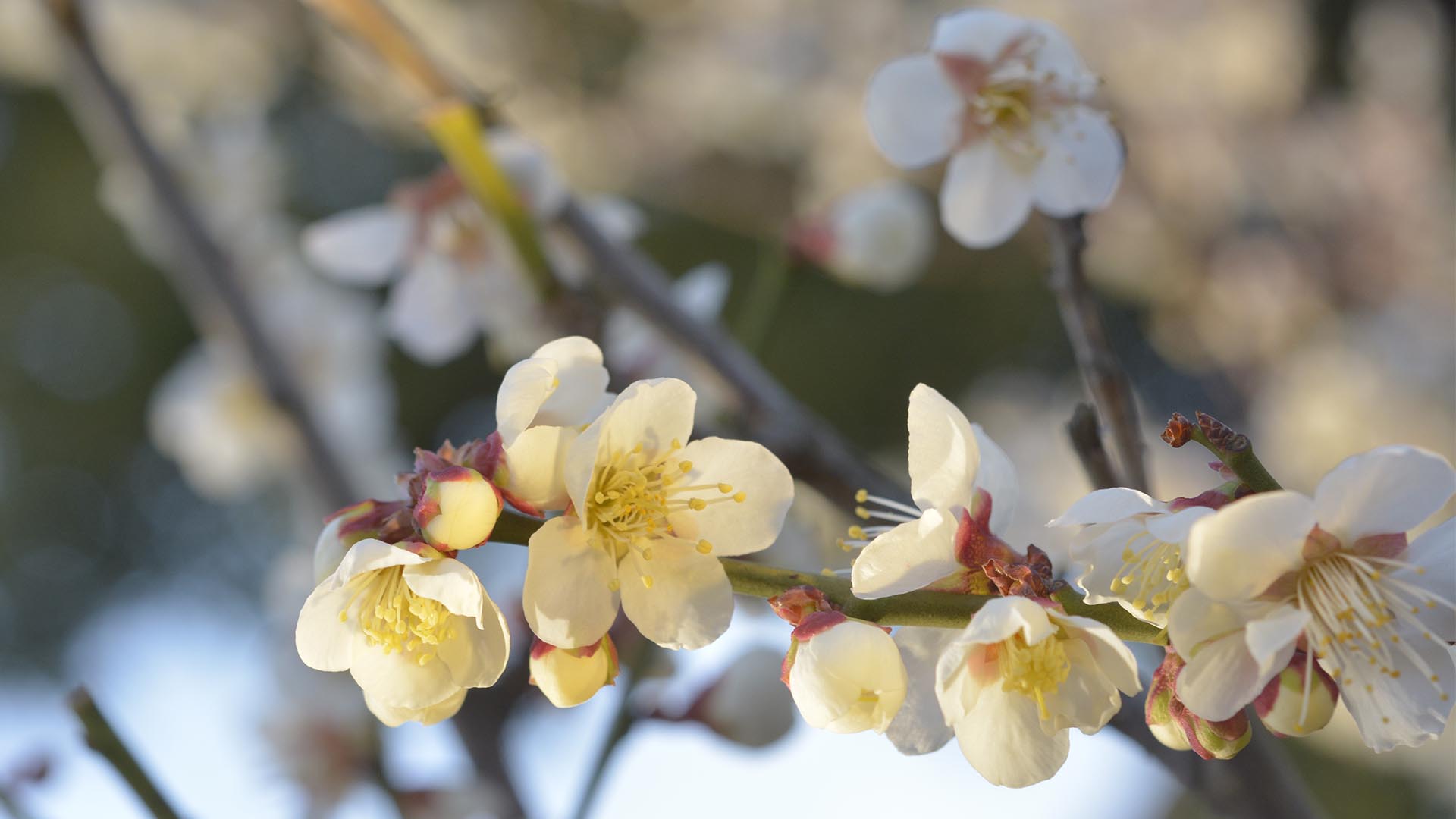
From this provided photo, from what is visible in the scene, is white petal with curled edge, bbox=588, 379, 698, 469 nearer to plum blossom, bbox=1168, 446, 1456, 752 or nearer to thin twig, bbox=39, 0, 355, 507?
plum blossom, bbox=1168, 446, 1456, 752

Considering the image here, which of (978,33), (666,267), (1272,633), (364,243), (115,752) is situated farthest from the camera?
→ (666,267)

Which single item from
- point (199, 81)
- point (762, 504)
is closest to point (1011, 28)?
point (762, 504)

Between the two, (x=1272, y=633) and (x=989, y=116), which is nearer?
(x=1272, y=633)

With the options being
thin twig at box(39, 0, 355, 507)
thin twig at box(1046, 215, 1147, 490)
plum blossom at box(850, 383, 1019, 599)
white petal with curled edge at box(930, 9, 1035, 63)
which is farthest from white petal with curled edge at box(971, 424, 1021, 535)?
thin twig at box(39, 0, 355, 507)

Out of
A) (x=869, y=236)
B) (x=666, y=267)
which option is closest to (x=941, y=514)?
(x=869, y=236)

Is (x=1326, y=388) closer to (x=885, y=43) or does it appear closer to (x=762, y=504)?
(x=885, y=43)

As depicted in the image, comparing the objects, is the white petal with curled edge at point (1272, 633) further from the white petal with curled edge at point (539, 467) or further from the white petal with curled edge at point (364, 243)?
the white petal with curled edge at point (364, 243)

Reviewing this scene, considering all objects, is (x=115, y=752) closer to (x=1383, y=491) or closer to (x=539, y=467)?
(x=539, y=467)
